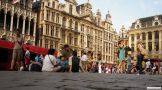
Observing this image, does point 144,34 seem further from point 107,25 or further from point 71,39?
point 71,39

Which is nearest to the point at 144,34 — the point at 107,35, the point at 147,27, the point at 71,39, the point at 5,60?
the point at 147,27

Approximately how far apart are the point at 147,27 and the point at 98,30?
11711mm

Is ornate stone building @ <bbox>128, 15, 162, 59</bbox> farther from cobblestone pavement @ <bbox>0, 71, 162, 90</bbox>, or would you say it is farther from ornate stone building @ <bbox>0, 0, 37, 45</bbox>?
cobblestone pavement @ <bbox>0, 71, 162, 90</bbox>

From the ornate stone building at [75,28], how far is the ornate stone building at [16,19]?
354 centimetres

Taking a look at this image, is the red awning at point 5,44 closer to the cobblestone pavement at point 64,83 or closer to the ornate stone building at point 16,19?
the ornate stone building at point 16,19

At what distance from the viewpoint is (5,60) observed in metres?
19.5

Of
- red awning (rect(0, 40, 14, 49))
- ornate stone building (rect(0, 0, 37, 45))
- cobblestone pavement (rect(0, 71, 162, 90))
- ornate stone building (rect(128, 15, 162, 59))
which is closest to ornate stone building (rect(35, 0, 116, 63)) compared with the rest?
ornate stone building (rect(0, 0, 37, 45))

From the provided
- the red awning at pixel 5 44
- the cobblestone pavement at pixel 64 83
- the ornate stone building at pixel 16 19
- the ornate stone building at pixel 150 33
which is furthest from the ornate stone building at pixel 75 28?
the cobblestone pavement at pixel 64 83

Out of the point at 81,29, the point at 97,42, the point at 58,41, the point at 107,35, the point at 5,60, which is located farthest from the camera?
the point at 107,35

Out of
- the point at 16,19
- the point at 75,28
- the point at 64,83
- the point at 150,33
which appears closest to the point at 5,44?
the point at 16,19

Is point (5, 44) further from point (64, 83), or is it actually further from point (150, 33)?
point (150, 33)

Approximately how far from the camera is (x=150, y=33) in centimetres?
5700

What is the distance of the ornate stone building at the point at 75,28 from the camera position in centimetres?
4022

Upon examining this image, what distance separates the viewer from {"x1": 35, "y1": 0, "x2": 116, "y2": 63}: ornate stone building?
4022cm
